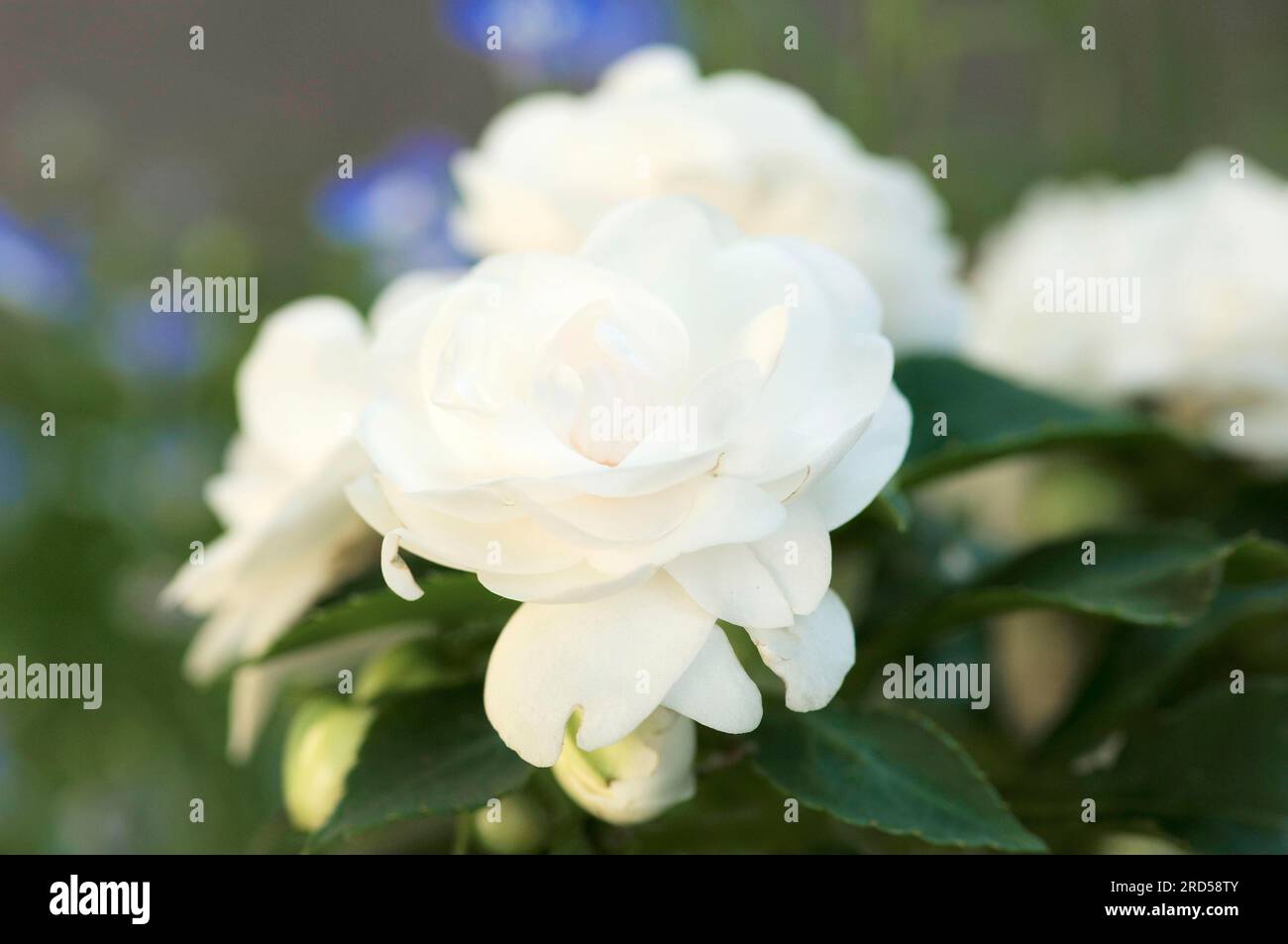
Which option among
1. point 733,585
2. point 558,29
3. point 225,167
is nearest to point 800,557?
point 733,585

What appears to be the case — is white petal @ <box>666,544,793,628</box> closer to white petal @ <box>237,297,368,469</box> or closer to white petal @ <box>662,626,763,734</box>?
white petal @ <box>662,626,763,734</box>

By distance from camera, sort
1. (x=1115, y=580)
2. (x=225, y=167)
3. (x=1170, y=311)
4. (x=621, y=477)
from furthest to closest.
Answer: (x=225, y=167) → (x=1170, y=311) → (x=1115, y=580) → (x=621, y=477)

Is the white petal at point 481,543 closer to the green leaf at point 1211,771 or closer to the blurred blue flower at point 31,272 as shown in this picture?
the green leaf at point 1211,771

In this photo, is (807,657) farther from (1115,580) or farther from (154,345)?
(154,345)

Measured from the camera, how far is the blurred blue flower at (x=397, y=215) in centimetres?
82

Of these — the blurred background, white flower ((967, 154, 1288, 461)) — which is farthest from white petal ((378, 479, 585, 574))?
the blurred background

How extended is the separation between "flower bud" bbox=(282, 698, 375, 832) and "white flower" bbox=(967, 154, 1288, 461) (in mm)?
297

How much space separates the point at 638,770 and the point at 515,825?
0.17 feet

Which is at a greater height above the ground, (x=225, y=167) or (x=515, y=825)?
(x=225, y=167)

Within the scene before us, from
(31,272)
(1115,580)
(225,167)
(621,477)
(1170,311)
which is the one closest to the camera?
(621,477)

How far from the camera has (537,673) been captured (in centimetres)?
23

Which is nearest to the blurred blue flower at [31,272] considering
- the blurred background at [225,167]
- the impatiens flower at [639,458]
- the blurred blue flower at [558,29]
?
the blurred background at [225,167]

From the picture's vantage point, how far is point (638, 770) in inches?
9.9

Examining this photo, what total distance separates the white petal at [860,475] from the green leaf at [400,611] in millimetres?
79
